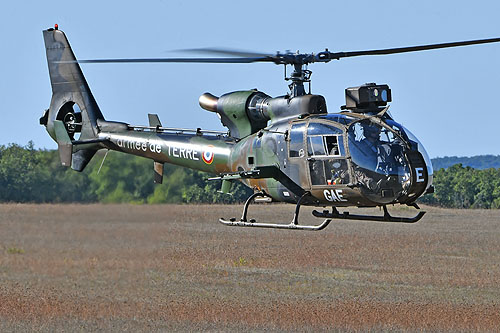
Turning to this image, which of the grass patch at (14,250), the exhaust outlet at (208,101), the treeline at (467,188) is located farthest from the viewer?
the treeline at (467,188)

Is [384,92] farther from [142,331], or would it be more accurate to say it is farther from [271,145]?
[142,331]

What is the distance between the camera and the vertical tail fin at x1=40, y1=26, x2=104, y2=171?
26125 millimetres

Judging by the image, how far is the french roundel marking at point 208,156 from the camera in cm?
2283

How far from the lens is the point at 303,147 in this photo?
20.4 meters

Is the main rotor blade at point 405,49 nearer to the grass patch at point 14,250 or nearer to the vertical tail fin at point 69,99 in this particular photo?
the vertical tail fin at point 69,99

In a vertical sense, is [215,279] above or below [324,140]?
below

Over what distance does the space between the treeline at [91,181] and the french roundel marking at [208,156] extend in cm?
165

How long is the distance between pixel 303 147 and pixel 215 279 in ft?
75.7

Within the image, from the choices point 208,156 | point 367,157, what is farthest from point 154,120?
point 367,157

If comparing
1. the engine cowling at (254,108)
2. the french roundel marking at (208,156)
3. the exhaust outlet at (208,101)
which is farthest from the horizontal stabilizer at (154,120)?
the french roundel marking at (208,156)

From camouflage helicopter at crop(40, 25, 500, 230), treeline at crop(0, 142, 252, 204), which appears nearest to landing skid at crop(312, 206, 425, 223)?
camouflage helicopter at crop(40, 25, 500, 230)

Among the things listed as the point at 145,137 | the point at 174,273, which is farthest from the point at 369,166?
the point at 174,273

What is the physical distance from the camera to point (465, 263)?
51.3 m

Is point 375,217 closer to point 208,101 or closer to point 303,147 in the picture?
point 303,147
